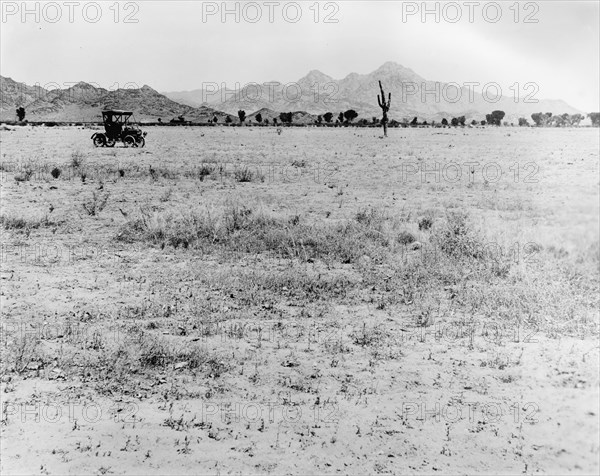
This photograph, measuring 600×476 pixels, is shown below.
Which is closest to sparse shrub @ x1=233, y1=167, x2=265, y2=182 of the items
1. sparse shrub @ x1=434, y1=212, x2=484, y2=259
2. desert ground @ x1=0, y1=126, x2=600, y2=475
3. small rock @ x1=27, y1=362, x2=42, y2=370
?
desert ground @ x1=0, y1=126, x2=600, y2=475

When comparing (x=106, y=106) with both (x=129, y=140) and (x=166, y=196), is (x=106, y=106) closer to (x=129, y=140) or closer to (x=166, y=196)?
(x=129, y=140)

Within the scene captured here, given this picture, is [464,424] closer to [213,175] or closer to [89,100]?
[213,175]

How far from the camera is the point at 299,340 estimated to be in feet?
21.4

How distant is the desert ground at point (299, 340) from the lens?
4.54 meters

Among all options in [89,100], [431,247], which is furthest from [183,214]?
[89,100]

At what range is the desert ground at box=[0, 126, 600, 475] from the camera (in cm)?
454

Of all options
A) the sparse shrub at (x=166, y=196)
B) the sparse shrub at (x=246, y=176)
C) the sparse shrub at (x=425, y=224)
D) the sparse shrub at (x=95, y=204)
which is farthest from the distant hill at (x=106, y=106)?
the sparse shrub at (x=425, y=224)

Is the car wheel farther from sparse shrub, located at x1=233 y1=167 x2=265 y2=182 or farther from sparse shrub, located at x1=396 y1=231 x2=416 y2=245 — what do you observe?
sparse shrub, located at x1=396 y1=231 x2=416 y2=245

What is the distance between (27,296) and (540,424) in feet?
22.3

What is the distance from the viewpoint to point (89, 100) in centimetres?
17250

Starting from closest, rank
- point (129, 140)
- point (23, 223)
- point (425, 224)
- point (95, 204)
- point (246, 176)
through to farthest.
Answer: point (425, 224), point (23, 223), point (95, 204), point (246, 176), point (129, 140)

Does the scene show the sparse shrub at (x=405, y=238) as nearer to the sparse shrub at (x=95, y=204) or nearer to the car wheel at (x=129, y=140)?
the sparse shrub at (x=95, y=204)

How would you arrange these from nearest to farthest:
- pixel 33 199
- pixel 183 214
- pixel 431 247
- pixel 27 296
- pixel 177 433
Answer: pixel 177 433 < pixel 27 296 < pixel 431 247 < pixel 183 214 < pixel 33 199

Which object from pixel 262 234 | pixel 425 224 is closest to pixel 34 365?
pixel 262 234
